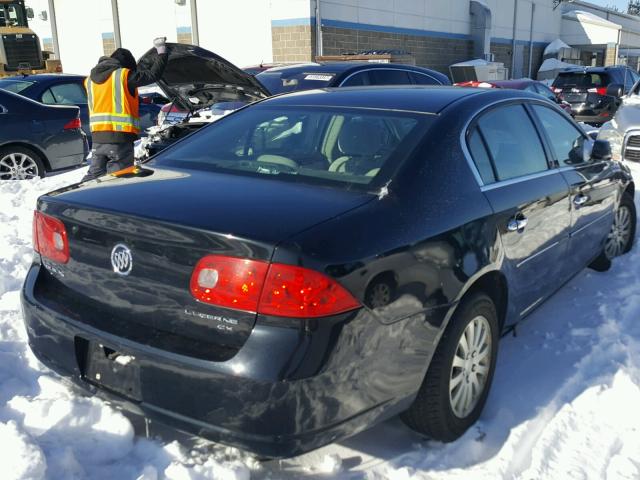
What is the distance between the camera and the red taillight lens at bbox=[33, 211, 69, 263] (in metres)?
2.90

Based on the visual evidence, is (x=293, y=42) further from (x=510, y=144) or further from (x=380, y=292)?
Result: (x=380, y=292)

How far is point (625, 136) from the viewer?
7988mm

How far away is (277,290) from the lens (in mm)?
2297

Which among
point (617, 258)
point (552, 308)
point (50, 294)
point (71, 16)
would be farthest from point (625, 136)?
point (71, 16)

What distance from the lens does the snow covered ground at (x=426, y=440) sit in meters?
2.66

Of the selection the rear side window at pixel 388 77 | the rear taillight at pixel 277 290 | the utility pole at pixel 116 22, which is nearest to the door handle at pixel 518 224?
the rear taillight at pixel 277 290

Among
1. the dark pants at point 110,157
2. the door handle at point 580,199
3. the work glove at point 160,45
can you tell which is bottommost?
the dark pants at point 110,157

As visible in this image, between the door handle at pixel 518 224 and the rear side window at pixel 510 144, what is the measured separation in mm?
220

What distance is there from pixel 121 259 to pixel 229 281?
536mm

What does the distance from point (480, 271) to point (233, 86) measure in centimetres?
509

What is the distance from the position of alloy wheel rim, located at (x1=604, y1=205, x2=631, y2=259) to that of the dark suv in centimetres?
1270

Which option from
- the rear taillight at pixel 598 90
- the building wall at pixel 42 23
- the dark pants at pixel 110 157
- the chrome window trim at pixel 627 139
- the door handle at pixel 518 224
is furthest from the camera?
the building wall at pixel 42 23

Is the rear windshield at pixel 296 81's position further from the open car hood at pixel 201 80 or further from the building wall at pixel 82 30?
the building wall at pixel 82 30

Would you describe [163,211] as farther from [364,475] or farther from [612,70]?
[612,70]
